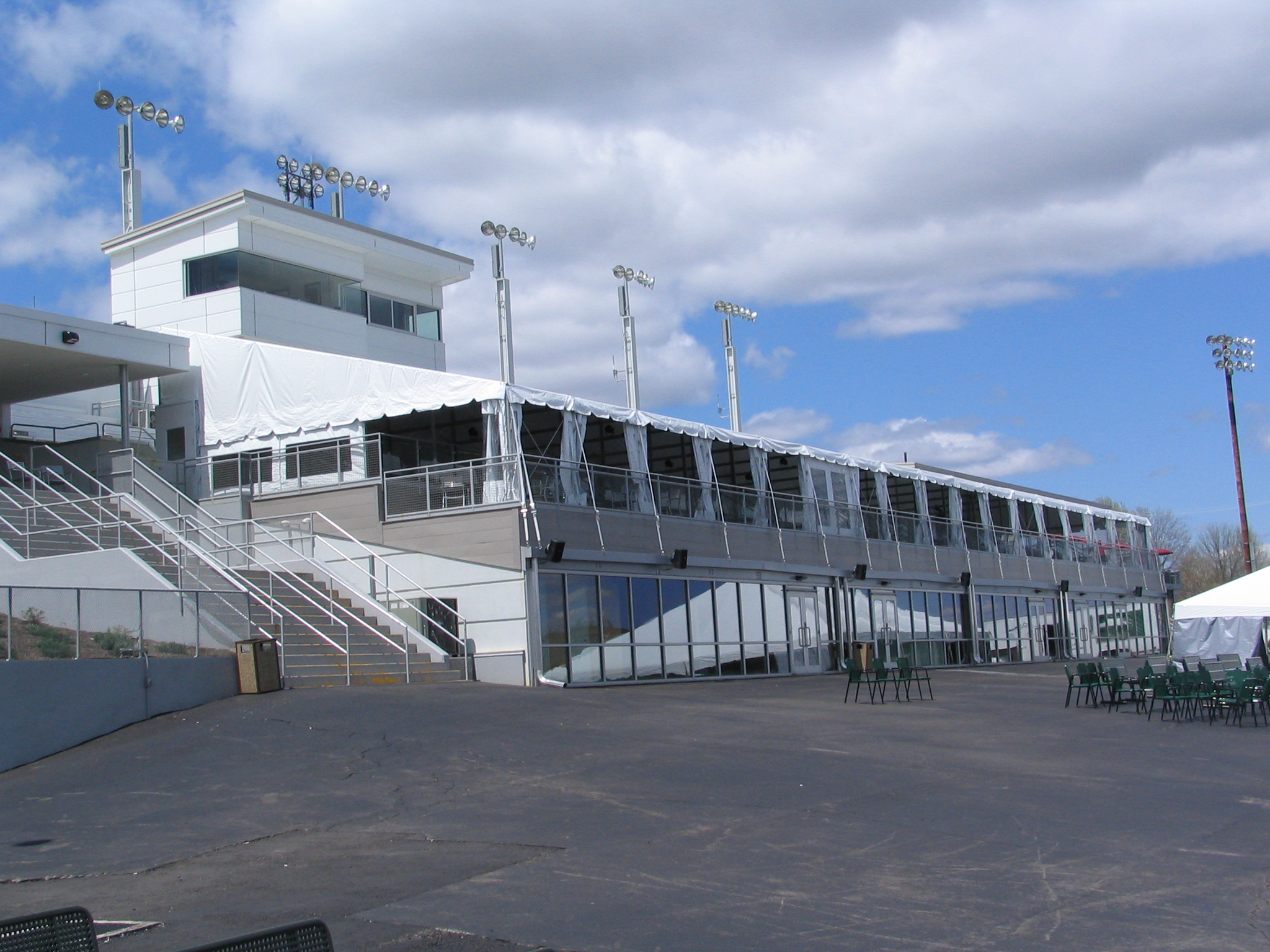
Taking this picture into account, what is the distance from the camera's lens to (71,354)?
31.1 m

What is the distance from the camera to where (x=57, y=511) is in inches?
1053

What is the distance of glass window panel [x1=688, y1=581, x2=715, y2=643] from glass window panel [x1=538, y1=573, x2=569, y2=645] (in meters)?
4.82

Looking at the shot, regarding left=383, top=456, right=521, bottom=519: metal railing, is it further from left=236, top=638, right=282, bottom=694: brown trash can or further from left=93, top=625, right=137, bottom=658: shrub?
left=93, top=625, right=137, bottom=658: shrub

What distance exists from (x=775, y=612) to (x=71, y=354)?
19056 millimetres

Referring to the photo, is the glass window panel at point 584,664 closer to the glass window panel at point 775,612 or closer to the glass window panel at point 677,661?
the glass window panel at point 677,661

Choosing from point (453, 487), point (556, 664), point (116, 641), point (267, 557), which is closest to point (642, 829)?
point (116, 641)

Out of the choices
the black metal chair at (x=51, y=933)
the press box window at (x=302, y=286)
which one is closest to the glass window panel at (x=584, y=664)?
the press box window at (x=302, y=286)

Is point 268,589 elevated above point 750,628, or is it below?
above

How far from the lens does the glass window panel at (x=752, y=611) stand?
3111 centimetres

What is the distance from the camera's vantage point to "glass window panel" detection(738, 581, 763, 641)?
102 feet

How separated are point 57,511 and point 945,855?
76.1ft

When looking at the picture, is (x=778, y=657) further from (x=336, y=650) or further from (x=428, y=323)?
(x=428, y=323)

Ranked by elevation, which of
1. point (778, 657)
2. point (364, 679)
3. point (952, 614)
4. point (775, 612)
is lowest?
point (778, 657)

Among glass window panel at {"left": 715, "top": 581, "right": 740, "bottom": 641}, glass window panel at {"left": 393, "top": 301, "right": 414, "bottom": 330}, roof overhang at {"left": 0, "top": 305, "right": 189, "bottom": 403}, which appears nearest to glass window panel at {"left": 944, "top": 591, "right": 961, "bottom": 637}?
glass window panel at {"left": 715, "top": 581, "right": 740, "bottom": 641}
